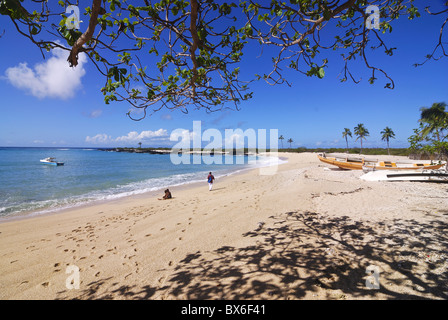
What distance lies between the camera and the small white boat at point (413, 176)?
412 inches

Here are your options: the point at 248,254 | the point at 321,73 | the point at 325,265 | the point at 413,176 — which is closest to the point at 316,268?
the point at 325,265

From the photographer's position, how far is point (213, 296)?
3223 mm

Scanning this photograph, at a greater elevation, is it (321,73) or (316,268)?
(321,73)

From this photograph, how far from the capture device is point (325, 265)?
12.5 feet

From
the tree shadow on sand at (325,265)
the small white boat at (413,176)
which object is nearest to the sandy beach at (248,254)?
the tree shadow on sand at (325,265)

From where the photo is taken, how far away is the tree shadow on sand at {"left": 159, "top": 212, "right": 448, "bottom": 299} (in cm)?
313

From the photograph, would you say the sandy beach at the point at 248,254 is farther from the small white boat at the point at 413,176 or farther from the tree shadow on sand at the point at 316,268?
the small white boat at the point at 413,176

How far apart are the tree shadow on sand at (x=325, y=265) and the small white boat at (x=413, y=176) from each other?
26.0 feet

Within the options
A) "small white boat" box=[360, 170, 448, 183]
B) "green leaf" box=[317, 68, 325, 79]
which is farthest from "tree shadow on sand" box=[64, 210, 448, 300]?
"small white boat" box=[360, 170, 448, 183]

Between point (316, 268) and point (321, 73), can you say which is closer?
point (321, 73)

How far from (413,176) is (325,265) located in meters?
11.9

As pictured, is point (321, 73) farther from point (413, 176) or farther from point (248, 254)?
point (413, 176)
